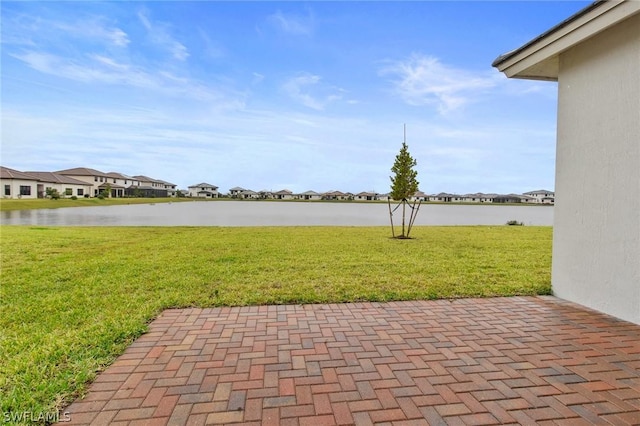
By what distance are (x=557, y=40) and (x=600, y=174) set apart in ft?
5.11

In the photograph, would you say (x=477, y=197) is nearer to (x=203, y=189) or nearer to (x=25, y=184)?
(x=203, y=189)

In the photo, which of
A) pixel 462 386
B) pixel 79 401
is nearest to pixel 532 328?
pixel 462 386

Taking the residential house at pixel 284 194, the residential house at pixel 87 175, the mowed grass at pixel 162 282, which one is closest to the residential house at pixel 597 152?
the mowed grass at pixel 162 282

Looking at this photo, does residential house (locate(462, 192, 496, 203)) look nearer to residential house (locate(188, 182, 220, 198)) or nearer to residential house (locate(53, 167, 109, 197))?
residential house (locate(188, 182, 220, 198))

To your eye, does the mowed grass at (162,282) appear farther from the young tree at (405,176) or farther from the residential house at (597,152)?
the young tree at (405,176)

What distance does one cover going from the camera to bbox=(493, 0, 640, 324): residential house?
11.0ft

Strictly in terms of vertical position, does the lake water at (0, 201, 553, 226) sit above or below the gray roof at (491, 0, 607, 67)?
below

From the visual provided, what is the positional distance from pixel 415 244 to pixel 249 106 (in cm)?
1606

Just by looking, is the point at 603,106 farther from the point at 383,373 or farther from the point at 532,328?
the point at 383,373

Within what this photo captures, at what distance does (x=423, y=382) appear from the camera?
7.49 feet

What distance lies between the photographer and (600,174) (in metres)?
3.67

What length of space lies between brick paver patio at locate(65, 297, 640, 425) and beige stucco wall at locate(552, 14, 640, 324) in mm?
417

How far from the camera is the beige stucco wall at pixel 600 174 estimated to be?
3.37 meters

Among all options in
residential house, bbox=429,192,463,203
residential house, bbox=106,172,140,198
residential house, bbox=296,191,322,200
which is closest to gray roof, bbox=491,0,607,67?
residential house, bbox=106,172,140,198
